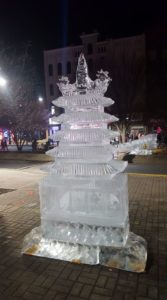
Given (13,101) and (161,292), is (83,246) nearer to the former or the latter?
(161,292)

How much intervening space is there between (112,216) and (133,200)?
3.53m

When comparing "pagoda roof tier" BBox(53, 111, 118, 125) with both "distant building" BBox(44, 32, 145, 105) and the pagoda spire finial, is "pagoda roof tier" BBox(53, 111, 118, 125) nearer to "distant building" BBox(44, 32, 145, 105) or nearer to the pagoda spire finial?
the pagoda spire finial

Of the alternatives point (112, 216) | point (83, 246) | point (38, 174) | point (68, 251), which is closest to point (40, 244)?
point (68, 251)

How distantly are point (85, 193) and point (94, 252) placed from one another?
99cm

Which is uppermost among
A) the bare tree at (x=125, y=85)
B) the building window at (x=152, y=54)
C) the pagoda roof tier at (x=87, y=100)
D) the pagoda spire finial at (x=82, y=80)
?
the building window at (x=152, y=54)

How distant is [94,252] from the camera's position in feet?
13.5

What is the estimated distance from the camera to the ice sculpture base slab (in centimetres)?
391

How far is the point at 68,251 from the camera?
14.1 ft

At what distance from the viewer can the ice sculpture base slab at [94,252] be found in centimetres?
391

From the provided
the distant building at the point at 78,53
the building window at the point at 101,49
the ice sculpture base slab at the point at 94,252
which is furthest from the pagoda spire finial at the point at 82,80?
the building window at the point at 101,49

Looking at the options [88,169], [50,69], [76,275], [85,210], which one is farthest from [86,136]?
[50,69]

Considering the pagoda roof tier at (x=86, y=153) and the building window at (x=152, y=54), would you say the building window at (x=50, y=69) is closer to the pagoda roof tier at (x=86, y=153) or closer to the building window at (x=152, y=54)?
the building window at (x=152, y=54)

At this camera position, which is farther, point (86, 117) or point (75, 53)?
point (75, 53)

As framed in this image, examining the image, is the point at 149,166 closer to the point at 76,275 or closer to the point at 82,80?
the point at 82,80
